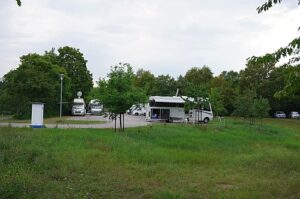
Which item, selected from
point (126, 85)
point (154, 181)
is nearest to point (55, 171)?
point (154, 181)

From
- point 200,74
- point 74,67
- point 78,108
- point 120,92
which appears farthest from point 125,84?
point 200,74

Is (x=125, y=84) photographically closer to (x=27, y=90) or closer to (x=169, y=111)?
(x=169, y=111)

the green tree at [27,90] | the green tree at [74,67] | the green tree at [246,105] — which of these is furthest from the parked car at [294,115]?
the green tree at [27,90]

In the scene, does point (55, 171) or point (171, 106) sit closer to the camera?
point (55, 171)

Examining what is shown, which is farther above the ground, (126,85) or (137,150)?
(126,85)

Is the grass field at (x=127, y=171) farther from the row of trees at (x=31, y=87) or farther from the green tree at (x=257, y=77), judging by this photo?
the green tree at (x=257, y=77)

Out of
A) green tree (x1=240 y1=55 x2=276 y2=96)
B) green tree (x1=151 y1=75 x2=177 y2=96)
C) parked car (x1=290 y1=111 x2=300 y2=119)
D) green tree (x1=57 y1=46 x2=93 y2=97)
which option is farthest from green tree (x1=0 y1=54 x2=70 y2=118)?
parked car (x1=290 y1=111 x2=300 y2=119)

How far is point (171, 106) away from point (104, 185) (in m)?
33.7

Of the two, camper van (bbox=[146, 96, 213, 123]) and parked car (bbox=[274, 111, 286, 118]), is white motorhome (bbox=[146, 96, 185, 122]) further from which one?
parked car (bbox=[274, 111, 286, 118])

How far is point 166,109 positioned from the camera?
4362 centimetres

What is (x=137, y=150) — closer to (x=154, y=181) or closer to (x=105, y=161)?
(x=105, y=161)

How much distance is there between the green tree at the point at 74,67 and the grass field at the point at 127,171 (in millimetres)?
49396

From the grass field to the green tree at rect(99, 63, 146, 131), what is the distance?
4.85 meters

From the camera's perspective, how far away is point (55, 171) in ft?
38.2
